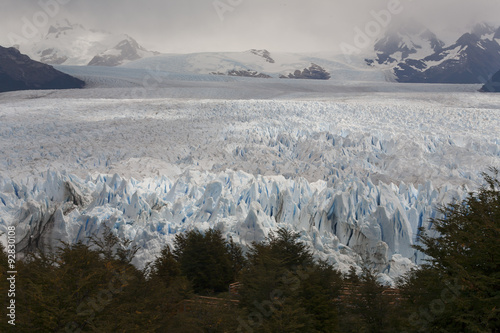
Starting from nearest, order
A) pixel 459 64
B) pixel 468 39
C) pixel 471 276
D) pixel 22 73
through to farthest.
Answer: pixel 471 276
pixel 22 73
pixel 459 64
pixel 468 39

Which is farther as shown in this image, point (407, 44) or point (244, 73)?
point (407, 44)

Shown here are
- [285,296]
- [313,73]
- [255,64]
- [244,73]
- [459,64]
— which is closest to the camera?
[285,296]

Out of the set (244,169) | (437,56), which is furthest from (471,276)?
(437,56)

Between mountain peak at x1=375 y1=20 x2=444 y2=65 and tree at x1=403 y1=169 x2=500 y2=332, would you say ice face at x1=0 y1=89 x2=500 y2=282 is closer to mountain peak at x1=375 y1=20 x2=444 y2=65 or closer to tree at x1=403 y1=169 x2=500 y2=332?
tree at x1=403 y1=169 x2=500 y2=332

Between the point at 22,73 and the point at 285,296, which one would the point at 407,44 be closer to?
→ the point at 22,73

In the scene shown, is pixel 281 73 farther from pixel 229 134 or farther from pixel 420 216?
pixel 420 216

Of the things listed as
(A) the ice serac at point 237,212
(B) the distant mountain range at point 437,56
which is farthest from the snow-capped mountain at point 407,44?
(A) the ice serac at point 237,212
